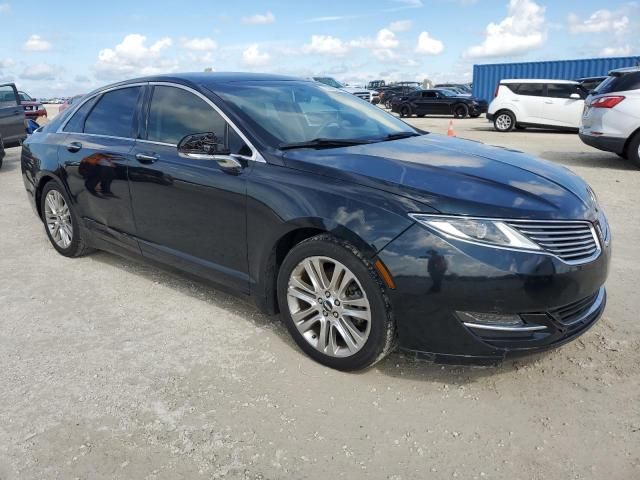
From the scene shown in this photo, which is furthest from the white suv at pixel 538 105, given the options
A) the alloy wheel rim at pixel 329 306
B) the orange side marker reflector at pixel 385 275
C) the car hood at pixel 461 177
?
the orange side marker reflector at pixel 385 275

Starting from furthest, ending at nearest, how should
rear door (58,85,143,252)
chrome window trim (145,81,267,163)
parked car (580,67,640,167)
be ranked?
parked car (580,67,640,167) < rear door (58,85,143,252) < chrome window trim (145,81,267,163)

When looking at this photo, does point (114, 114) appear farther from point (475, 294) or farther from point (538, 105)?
point (538, 105)

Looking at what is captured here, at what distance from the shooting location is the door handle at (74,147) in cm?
461

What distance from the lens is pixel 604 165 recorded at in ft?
32.9

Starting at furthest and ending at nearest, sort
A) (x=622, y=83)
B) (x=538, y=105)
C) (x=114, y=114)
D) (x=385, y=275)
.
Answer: (x=538, y=105) < (x=622, y=83) < (x=114, y=114) < (x=385, y=275)

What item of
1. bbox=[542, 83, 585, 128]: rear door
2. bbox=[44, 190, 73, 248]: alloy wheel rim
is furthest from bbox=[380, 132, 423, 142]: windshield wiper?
bbox=[542, 83, 585, 128]: rear door

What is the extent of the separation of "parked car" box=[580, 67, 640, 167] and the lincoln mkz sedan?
669cm

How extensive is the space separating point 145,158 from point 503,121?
1562cm

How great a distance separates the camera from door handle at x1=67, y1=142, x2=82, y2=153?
461 cm

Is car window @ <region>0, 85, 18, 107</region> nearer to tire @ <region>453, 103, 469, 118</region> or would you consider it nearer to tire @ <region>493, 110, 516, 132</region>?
tire @ <region>493, 110, 516, 132</region>

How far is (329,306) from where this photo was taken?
3010 millimetres

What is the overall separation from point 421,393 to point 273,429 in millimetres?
810

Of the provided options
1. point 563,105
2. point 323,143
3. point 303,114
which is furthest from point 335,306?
point 563,105

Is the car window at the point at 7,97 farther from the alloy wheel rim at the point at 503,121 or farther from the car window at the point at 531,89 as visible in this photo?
the car window at the point at 531,89
